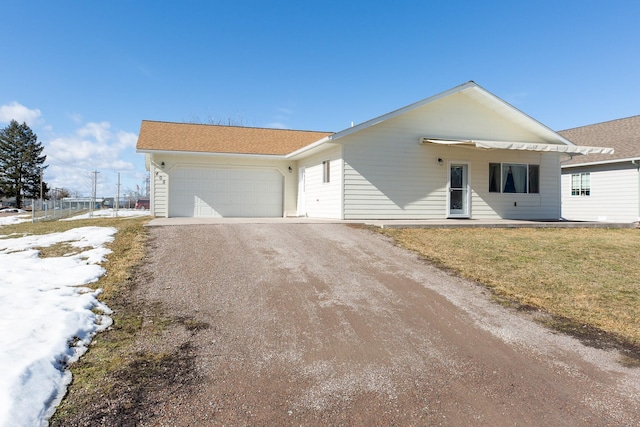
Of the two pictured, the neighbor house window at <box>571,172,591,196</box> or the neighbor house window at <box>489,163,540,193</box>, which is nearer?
the neighbor house window at <box>489,163,540,193</box>

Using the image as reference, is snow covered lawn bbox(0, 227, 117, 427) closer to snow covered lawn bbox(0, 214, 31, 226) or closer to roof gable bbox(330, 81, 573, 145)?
roof gable bbox(330, 81, 573, 145)

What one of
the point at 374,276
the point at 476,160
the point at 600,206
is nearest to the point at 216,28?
the point at 476,160

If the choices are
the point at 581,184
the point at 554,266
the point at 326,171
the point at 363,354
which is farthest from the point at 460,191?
the point at 363,354

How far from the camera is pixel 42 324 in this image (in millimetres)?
3848

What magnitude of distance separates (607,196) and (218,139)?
17.5 meters

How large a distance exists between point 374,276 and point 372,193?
6.58m

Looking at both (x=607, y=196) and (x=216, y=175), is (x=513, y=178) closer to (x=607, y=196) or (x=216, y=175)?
(x=607, y=196)

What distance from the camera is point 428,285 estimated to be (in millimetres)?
5863

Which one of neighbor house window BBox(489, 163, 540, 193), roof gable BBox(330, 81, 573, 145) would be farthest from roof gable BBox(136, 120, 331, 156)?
neighbor house window BBox(489, 163, 540, 193)

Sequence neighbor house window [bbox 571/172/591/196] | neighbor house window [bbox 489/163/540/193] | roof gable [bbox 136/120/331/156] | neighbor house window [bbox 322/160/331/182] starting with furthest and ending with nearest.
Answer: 1. neighbor house window [bbox 571/172/591/196]
2. roof gable [bbox 136/120/331/156]
3. neighbor house window [bbox 489/163/540/193]
4. neighbor house window [bbox 322/160/331/182]

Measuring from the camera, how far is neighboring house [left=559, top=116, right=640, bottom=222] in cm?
1595

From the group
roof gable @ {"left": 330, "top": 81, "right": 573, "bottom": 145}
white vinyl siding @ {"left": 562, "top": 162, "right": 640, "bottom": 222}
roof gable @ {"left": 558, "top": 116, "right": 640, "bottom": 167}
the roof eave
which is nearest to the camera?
the roof eave

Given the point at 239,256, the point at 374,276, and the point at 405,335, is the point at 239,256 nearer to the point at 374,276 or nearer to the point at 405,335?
the point at 374,276

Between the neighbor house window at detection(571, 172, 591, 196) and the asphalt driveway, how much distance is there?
51.1 ft
